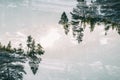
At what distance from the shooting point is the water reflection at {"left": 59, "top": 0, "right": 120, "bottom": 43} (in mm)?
37384

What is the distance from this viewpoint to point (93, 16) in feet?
126

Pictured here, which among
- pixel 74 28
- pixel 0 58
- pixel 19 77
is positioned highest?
pixel 74 28

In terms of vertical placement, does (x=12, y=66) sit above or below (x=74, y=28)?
below

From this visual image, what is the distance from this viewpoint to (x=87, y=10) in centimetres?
3809

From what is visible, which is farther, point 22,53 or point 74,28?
point 22,53

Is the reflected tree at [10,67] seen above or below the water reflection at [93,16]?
below

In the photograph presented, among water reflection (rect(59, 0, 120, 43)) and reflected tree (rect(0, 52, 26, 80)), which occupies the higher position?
water reflection (rect(59, 0, 120, 43))

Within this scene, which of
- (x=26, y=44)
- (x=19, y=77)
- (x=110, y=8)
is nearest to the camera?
(x=110, y=8)

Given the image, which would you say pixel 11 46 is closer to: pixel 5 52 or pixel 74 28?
pixel 5 52

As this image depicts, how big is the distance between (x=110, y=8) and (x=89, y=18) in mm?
2511

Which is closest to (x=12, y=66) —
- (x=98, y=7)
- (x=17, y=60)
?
(x=17, y=60)

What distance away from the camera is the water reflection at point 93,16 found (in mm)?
37384

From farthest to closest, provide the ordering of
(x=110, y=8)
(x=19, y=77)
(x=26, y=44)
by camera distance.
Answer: (x=19, y=77) → (x=26, y=44) → (x=110, y=8)

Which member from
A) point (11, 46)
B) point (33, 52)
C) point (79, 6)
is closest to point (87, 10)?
point (79, 6)
